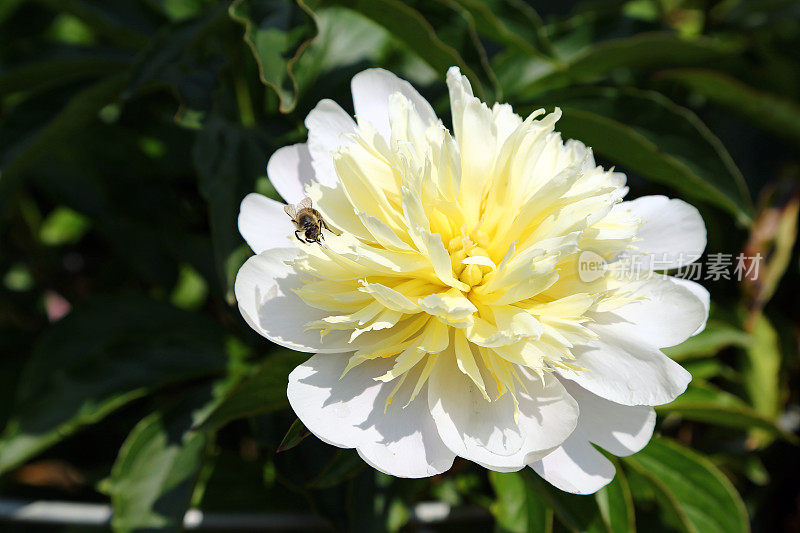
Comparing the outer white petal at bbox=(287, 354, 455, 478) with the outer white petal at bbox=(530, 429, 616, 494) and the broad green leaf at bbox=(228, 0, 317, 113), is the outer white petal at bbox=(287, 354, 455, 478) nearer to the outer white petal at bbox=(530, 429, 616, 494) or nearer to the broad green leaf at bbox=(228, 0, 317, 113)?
the outer white petal at bbox=(530, 429, 616, 494)

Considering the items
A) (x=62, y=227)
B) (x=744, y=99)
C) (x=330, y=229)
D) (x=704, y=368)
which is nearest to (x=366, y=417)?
(x=330, y=229)

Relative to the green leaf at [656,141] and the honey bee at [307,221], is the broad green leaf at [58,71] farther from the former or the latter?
the green leaf at [656,141]

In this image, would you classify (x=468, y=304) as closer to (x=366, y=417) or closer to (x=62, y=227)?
(x=366, y=417)

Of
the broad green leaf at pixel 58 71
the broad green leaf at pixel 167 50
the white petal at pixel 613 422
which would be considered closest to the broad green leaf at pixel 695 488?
the white petal at pixel 613 422

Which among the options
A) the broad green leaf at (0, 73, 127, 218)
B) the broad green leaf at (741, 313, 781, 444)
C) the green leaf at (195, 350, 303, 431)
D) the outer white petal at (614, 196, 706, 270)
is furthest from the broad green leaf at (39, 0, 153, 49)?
the broad green leaf at (741, 313, 781, 444)

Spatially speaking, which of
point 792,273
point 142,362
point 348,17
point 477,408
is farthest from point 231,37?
point 792,273

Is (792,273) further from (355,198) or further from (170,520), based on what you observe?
(170,520)
